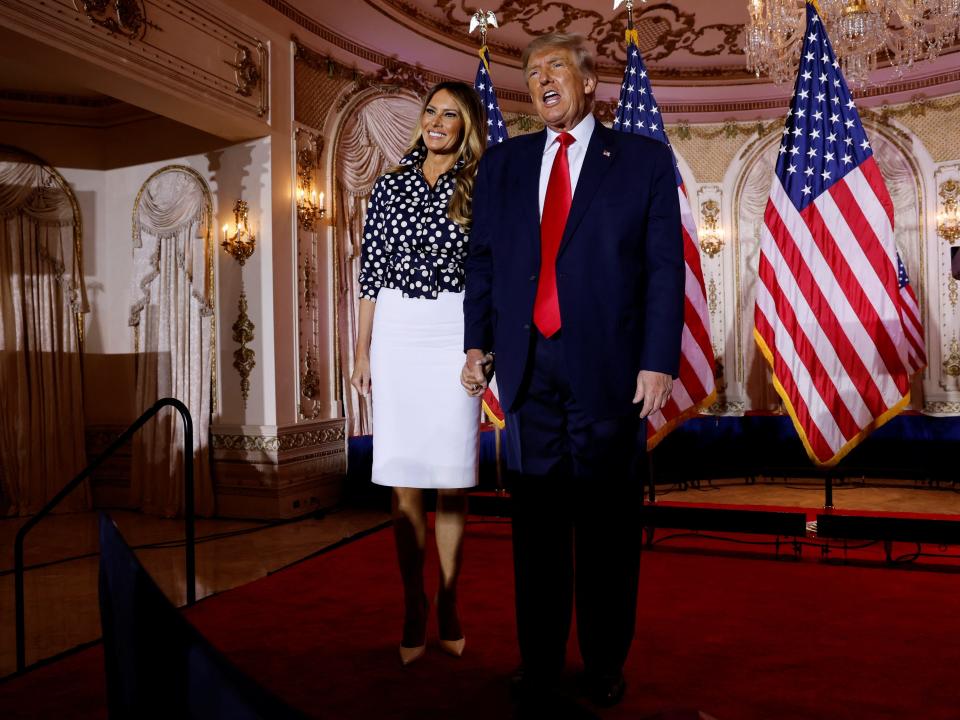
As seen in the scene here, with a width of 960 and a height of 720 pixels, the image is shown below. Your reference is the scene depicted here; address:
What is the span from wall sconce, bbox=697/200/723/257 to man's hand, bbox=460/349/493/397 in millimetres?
7176

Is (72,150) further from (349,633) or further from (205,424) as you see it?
(349,633)

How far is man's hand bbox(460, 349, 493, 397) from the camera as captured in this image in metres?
2.09

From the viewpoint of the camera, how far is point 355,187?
671cm

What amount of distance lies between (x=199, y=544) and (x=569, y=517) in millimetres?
3809

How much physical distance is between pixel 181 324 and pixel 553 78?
202 inches

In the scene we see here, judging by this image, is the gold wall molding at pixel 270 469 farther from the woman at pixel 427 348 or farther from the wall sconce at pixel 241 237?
the woman at pixel 427 348

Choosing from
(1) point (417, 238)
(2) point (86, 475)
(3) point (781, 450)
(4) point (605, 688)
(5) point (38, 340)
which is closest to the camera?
(4) point (605, 688)

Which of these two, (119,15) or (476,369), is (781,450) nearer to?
(476,369)

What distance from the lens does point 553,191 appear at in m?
1.99

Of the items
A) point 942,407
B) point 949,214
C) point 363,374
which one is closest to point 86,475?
point 363,374

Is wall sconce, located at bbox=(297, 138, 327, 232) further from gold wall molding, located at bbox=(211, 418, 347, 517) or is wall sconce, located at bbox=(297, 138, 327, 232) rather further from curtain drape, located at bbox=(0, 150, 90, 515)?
curtain drape, located at bbox=(0, 150, 90, 515)

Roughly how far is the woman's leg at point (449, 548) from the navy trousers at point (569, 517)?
39 centimetres

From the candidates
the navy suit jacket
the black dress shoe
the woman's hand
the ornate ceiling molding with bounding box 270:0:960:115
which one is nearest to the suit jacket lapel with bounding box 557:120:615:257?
the navy suit jacket

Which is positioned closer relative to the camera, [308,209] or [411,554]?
[411,554]
